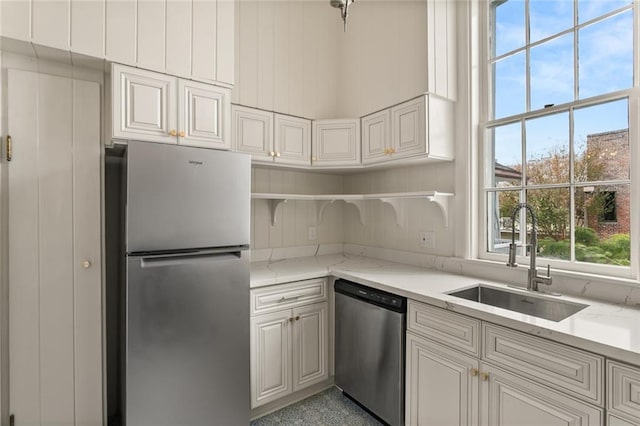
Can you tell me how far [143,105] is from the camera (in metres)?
1.65

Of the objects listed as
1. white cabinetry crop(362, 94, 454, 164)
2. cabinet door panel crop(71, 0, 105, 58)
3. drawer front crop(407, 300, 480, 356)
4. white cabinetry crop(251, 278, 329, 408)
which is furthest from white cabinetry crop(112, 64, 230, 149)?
drawer front crop(407, 300, 480, 356)

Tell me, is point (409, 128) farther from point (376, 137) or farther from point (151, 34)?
point (151, 34)

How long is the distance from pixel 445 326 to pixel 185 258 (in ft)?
4.42

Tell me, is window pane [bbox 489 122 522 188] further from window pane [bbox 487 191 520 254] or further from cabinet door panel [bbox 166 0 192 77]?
cabinet door panel [bbox 166 0 192 77]

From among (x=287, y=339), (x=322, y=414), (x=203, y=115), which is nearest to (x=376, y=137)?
(x=203, y=115)

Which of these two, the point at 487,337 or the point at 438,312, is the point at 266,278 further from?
the point at 487,337

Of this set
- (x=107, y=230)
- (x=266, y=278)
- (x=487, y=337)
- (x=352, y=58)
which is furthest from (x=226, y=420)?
(x=352, y=58)

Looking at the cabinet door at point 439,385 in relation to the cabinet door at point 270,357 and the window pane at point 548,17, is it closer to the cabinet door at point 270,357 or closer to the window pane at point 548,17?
the cabinet door at point 270,357

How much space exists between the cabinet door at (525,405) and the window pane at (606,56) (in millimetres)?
1477

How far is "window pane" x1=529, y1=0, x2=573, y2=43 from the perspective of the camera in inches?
69.2

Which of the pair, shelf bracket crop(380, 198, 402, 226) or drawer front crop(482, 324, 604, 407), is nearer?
drawer front crop(482, 324, 604, 407)

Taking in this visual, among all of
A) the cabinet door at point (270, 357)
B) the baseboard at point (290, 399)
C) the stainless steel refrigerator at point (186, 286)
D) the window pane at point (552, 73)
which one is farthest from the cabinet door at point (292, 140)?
the baseboard at point (290, 399)

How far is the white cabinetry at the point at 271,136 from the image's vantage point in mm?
2246

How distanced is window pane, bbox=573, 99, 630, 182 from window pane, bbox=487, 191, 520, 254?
37 centimetres
